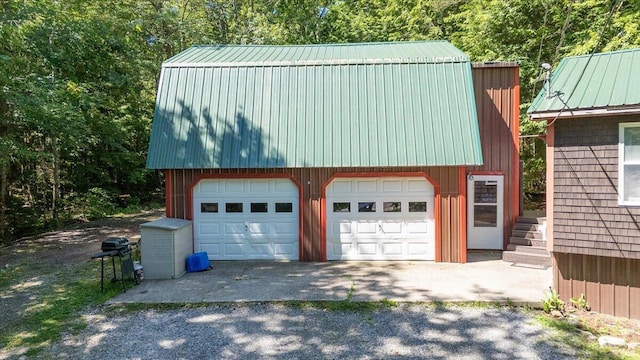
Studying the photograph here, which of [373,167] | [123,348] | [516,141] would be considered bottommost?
[123,348]

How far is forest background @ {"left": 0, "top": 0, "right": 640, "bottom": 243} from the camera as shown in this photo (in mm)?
11523

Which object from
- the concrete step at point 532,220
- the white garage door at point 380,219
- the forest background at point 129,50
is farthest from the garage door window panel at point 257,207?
the concrete step at point 532,220

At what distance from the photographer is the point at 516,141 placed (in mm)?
10242

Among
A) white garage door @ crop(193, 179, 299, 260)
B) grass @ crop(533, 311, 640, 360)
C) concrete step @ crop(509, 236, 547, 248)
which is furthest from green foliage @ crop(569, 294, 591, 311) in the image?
white garage door @ crop(193, 179, 299, 260)

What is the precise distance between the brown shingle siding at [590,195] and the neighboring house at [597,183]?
12 mm

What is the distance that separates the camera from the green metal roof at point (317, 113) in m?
9.19

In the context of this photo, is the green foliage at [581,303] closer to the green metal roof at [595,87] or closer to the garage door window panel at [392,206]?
the green metal roof at [595,87]

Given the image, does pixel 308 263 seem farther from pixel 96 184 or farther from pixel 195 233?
pixel 96 184

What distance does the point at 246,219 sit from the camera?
974cm

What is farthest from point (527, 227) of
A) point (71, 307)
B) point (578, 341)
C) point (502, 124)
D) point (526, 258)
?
point (71, 307)

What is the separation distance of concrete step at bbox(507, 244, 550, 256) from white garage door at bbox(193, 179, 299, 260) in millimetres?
5440

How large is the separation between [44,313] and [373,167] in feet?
23.7

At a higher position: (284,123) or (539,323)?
(284,123)

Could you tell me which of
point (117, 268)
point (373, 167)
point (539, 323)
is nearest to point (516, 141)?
point (373, 167)
